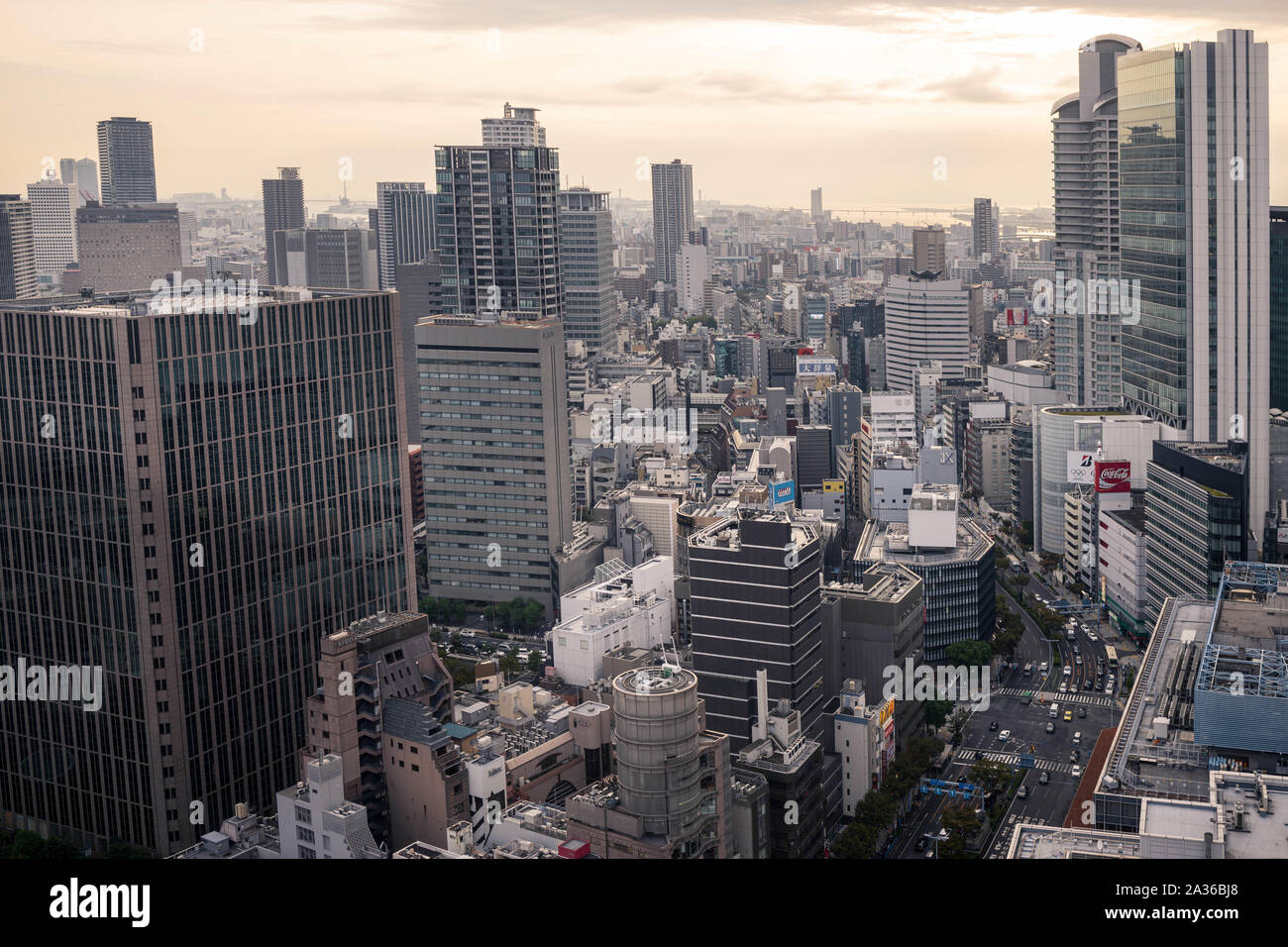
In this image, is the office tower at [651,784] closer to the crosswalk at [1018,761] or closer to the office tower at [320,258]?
the crosswalk at [1018,761]

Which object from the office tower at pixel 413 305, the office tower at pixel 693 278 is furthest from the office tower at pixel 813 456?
the office tower at pixel 693 278

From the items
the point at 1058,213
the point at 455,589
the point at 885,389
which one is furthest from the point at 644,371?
the point at 455,589

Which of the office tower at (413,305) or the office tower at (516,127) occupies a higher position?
the office tower at (516,127)

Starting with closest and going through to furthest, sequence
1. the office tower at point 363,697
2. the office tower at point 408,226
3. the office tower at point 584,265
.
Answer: the office tower at point 363,697
the office tower at point 584,265
the office tower at point 408,226

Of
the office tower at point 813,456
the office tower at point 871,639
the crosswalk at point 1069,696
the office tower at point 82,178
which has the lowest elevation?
the crosswalk at point 1069,696

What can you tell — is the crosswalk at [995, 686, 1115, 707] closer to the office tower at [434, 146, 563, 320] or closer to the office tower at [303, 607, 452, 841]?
the office tower at [303, 607, 452, 841]

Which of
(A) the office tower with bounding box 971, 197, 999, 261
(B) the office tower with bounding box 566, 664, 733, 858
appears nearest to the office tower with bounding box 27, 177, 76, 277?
(B) the office tower with bounding box 566, 664, 733, 858

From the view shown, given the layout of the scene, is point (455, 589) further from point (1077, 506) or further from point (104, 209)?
point (104, 209)

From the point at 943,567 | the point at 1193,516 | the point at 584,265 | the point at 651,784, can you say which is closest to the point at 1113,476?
the point at 1193,516
